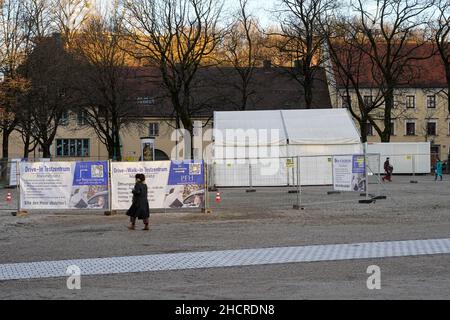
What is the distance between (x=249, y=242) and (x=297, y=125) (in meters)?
25.2

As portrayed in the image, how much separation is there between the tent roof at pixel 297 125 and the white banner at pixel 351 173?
12857mm

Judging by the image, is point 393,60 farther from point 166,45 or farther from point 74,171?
point 74,171

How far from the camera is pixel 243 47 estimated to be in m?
59.3

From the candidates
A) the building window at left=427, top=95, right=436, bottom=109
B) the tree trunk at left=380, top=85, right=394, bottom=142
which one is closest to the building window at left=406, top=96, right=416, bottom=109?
the building window at left=427, top=95, right=436, bottom=109

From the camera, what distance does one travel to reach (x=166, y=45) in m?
A: 45.4

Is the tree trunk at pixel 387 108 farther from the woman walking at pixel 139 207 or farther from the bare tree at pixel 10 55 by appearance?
the woman walking at pixel 139 207

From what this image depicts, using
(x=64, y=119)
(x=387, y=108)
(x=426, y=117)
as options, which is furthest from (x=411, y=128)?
(x=64, y=119)

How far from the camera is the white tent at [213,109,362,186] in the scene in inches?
1334

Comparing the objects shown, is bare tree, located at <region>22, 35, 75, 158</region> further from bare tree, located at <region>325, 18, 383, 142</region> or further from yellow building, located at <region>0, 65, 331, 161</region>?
bare tree, located at <region>325, 18, 383, 142</region>

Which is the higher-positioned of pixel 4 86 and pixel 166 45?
pixel 166 45

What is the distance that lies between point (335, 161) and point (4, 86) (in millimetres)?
23579

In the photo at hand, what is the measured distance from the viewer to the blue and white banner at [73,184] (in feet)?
66.5

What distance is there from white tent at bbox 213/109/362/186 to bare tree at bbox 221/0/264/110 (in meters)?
16.7
